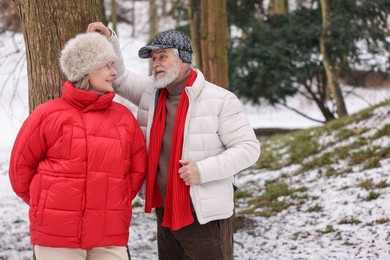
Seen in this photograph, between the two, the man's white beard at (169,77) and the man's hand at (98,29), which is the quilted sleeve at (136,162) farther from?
the man's hand at (98,29)

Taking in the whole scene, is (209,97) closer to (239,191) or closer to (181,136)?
(181,136)

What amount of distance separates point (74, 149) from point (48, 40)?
95 cm

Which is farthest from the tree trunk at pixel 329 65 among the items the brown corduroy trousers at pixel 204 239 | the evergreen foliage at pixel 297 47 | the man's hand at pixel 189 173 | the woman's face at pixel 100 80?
the woman's face at pixel 100 80

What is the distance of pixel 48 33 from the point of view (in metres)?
3.17

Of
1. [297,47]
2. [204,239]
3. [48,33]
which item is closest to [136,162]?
[204,239]

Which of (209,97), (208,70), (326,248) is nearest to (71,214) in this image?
(209,97)

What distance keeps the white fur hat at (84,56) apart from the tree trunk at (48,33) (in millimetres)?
496

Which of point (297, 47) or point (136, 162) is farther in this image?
point (297, 47)

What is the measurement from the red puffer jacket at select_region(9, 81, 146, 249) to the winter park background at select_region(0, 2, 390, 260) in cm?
242

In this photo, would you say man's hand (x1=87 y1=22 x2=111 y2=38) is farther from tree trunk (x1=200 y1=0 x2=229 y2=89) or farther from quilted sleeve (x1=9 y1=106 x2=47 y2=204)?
tree trunk (x1=200 y1=0 x2=229 y2=89)

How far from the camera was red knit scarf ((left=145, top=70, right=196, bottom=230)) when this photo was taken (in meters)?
2.89

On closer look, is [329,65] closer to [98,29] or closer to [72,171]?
[98,29]

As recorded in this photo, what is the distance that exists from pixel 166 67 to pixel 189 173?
64cm

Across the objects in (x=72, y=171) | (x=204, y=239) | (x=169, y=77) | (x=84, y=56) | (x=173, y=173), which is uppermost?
(x=84, y=56)
